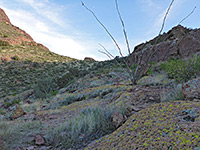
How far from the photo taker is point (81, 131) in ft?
9.23

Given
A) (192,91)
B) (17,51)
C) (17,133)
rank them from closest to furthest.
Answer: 1. (192,91)
2. (17,133)
3. (17,51)

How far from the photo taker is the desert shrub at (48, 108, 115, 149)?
252 centimetres

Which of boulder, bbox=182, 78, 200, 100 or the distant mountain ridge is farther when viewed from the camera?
the distant mountain ridge

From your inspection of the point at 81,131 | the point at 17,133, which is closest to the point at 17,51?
the point at 17,133

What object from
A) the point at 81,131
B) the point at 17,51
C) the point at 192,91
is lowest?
the point at 81,131

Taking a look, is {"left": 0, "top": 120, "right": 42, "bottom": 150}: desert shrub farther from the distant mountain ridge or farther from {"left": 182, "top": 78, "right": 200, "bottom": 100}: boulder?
the distant mountain ridge

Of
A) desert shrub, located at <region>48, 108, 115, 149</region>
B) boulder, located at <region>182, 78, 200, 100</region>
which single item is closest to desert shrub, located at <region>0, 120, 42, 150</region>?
desert shrub, located at <region>48, 108, 115, 149</region>

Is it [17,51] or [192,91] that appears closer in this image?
[192,91]

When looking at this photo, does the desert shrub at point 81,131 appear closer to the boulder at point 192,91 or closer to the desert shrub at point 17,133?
the desert shrub at point 17,133

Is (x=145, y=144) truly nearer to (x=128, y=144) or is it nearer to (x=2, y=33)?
(x=128, y=144)

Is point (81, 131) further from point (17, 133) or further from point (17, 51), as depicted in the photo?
point (17, 51)

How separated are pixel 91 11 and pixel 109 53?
1533 mm

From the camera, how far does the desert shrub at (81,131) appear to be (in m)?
2.52

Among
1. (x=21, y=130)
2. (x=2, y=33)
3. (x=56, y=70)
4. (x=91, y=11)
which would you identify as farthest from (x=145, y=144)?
(x=2, y=33)
